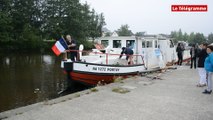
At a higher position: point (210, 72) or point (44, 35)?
point (44, 35)

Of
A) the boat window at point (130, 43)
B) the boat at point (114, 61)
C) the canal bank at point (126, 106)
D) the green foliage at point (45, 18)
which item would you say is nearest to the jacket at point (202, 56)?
the canal bank at point (126, 106)

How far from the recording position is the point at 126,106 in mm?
7195

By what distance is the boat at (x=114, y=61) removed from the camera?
528 inches

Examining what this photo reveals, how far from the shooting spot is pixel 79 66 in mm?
13352

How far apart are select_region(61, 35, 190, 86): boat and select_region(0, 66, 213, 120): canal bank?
3.65 meters

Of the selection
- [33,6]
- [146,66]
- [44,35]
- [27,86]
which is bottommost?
[27,86]

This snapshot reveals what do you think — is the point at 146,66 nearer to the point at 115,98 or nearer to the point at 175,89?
Result: the point at 175,89

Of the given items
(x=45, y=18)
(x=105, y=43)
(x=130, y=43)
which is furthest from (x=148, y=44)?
(x=45, y=18)

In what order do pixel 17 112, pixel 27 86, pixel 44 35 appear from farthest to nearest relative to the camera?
pixel 44 35 → pixel 27 86 → pixel 17 112

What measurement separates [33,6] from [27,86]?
145ft

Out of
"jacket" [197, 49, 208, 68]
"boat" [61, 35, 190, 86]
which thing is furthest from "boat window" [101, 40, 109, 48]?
"jacket" [197, 49, 208, 68]

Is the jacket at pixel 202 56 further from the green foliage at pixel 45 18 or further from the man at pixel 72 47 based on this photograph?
the green foliage at pixel 45 18

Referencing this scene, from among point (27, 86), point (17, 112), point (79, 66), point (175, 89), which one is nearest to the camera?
point (17, 112)

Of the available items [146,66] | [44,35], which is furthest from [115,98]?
[44,35]
